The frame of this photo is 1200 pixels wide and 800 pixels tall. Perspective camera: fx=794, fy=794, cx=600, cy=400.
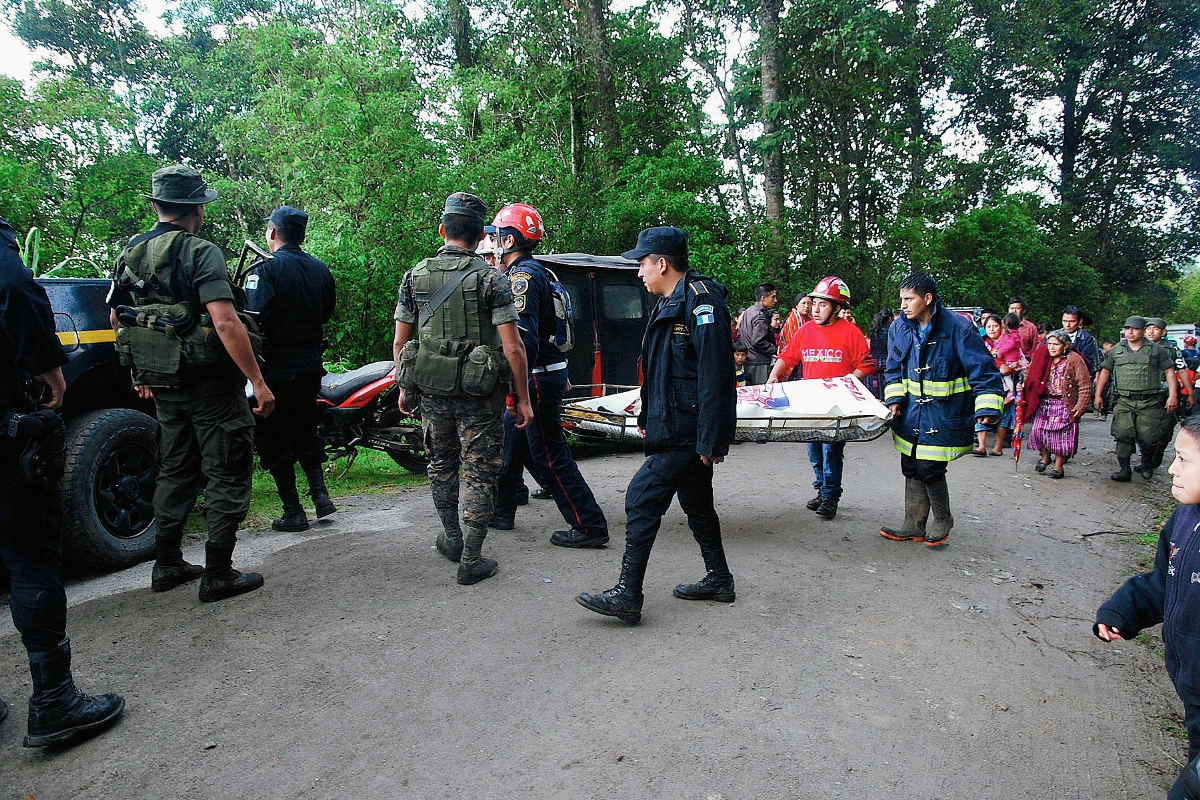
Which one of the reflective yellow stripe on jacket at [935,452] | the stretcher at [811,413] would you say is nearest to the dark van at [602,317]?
the stretcher at [811,413]

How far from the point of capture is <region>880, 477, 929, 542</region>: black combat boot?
561cm

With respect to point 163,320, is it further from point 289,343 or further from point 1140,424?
point 1140,424

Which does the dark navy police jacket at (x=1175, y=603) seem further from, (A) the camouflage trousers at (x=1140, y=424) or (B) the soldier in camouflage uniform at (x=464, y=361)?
(A) the camouflage trousers at (x=1140, y=424)

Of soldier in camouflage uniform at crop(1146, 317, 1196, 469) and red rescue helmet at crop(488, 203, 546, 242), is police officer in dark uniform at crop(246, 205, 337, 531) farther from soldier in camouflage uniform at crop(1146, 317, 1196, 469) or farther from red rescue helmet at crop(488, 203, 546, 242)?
soldier in camouflage uniform at crop(1146, 317, 1196, 469)

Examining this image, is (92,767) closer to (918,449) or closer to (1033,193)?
(918,449)

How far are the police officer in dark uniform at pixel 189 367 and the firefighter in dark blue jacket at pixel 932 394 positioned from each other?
415 centimetres

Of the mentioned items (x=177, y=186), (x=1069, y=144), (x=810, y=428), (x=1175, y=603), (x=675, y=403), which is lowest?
(x=1175, y=603)

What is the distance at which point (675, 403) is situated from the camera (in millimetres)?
3990

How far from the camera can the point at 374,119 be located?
11492 mm

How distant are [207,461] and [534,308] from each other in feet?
6.83

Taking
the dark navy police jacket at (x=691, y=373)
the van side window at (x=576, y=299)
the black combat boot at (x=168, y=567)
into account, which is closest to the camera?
the dark navy police jacket at (x=691, y=373)

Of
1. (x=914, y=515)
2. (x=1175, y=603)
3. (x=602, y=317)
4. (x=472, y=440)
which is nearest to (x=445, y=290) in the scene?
(x=472, y=440)

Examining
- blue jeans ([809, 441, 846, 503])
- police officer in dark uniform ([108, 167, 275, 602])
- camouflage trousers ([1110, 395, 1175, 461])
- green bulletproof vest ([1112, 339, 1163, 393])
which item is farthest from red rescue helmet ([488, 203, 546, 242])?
green bulletproof vest ([1112, 339, 1163, 393])

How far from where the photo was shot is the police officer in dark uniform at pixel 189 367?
3.92m
